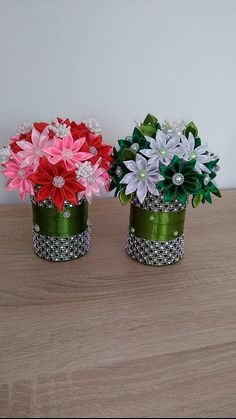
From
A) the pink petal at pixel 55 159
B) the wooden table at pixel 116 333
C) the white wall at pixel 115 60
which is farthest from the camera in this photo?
the white wall at pixel 115 60

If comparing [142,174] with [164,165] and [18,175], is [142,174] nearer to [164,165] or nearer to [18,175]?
[164,165]

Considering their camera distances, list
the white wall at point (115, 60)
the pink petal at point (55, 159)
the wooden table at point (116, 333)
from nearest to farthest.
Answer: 1. the wooden table at point (116, 333)
2. the pink petal at point (55, 159)
3. the white wall at point (115, 60)

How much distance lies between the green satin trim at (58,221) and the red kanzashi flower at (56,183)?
0.13ft

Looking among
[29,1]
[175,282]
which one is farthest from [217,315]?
[29,1]

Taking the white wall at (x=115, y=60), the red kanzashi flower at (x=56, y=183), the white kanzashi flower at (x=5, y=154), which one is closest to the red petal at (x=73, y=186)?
the red kanzashi flower at (x=56, y=183)

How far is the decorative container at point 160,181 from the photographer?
614mm

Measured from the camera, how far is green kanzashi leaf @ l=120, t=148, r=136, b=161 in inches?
24.9

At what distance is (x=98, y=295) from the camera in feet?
1.97

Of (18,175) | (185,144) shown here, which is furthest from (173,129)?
(18,175)

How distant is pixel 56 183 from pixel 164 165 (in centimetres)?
17

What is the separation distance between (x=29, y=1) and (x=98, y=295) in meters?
0.59

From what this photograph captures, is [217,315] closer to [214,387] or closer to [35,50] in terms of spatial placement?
[214,387]

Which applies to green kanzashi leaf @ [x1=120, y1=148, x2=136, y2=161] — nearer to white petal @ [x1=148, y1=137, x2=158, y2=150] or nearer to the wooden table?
white petal @ [x1=148, y1=137, x2=158, y2=150]

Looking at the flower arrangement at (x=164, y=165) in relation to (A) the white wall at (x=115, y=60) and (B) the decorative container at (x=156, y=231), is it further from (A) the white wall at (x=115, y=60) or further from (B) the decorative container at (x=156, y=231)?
(A) the white wall at (x=115, y=60)
